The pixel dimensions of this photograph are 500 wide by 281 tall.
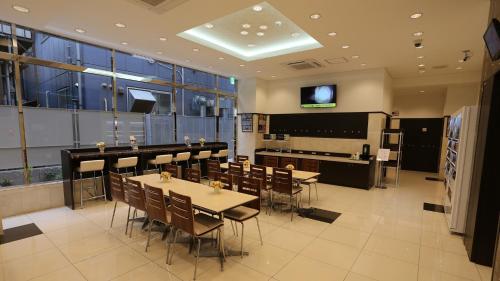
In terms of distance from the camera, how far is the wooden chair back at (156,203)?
2.78 metres

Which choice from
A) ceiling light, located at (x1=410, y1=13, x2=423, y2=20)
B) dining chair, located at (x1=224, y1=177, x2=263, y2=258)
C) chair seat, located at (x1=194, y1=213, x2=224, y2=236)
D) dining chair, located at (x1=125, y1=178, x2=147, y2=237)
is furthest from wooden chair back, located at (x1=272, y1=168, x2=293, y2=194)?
ceiling light, located at (x1=410, y1=13, x2=423, y2=20)

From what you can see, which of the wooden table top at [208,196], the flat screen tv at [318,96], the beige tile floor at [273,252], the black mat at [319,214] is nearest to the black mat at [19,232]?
the beige tile floor at [273,252]

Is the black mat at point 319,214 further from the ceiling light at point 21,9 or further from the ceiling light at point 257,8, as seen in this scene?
the ceiling light at point 21,9

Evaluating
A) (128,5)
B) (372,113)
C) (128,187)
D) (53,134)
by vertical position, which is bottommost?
(128,187)

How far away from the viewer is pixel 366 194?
18.7ft

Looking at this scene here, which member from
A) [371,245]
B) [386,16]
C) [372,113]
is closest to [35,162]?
[371,245]

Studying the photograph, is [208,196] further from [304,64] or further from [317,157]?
[317,157]

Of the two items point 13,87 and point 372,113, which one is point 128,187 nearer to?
point 13,87

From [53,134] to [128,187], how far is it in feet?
9.21

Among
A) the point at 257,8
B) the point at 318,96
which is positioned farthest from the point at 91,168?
the point at 318,96

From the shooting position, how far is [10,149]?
13.7 feet

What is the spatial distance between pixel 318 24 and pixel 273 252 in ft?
11.5

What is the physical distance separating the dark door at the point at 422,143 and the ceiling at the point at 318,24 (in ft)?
11.1

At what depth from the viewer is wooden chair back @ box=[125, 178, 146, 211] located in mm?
3119
